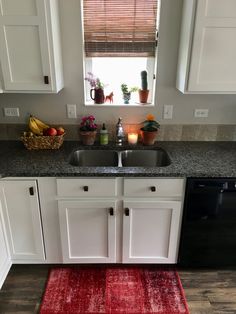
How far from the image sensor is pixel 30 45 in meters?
1.71

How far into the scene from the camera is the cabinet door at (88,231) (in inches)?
70.0

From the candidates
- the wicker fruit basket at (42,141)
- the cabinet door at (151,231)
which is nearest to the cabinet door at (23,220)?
the wicker fruit basket at (42,141)

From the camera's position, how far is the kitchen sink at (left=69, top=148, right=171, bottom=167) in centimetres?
215

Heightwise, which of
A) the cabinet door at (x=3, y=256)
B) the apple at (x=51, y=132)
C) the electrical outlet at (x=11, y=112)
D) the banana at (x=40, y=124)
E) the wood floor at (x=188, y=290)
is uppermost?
the electrical outlet at (x=11, y=112)

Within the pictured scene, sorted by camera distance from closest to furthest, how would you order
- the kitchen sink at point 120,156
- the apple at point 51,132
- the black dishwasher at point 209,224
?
the black dishwasher at point 209,224 < the apple at point 51,132 < the kitchen sink at point 120,156

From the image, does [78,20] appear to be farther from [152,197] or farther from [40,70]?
[152,197]

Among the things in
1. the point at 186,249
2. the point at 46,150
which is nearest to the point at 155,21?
the point at 46,150

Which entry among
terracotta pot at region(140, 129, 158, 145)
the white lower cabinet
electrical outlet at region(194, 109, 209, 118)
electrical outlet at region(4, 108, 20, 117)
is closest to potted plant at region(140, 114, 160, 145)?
Answer: terracotta pot at region(140, 129, 158, 145)

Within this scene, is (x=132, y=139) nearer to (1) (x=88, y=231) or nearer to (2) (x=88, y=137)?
(2) (x=88, y=137)

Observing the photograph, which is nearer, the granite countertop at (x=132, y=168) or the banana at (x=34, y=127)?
the granite countertop at (x=132, y=168)

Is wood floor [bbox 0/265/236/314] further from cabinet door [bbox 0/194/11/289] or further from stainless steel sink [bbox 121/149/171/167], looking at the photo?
stainless steel sink [bbox 121/149/171/167]

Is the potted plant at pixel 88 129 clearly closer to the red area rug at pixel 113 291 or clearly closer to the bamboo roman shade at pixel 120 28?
the bamboo roman shade at pixel 120 28

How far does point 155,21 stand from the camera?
1.98 m

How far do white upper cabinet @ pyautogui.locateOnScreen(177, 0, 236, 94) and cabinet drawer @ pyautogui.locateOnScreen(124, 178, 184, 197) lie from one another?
690mm
